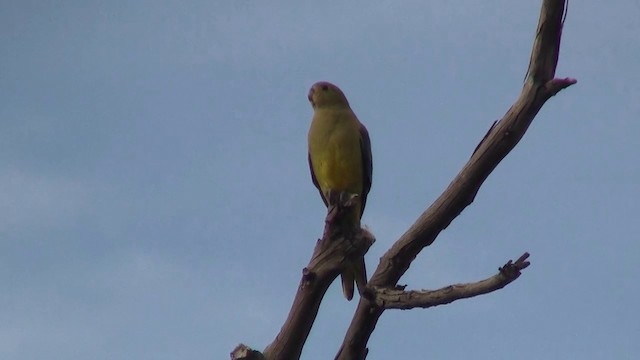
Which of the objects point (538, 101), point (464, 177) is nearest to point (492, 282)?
point (464, 177)

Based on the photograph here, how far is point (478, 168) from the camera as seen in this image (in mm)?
4602

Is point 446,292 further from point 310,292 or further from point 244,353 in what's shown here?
point 244,353

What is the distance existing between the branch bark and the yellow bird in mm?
2440

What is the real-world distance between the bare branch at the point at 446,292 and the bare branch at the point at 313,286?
0.43m

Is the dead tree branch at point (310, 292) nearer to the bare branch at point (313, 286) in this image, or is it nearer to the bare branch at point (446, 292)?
the bare branch at point (313, 286)

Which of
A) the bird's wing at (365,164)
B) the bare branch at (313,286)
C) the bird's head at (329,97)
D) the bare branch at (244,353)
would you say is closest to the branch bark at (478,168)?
the bare branch at (313,286)

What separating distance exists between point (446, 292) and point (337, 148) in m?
3.14

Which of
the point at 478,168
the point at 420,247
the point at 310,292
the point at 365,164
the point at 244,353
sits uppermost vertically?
the point at 365,164

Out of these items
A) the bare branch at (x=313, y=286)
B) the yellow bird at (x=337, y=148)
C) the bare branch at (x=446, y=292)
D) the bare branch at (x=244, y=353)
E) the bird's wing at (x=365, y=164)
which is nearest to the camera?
the bare branch at (x=244, y=353)

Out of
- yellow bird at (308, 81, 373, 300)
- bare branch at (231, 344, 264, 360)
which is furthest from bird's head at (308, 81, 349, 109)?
bare branch at (231, 344, 264, 360)

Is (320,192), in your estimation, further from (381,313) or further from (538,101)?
(538,101)

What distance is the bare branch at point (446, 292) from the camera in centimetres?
436

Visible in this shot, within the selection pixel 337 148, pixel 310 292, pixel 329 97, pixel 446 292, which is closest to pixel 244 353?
pixel 310 292

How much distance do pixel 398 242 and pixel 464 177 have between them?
1.91 feet
